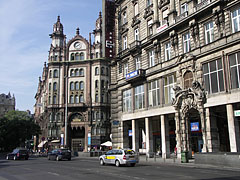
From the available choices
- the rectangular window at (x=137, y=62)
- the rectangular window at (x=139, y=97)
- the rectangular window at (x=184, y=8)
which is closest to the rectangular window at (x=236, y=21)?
the rectangular window at (x=184, y=8)

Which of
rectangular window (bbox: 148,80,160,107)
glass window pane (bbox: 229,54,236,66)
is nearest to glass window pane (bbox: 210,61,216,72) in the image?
glass window pane (bbox: 229,54,236,66)

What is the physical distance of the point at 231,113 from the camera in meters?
22.9

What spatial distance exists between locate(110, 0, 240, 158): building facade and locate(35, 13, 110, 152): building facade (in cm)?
2385

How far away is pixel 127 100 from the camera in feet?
125

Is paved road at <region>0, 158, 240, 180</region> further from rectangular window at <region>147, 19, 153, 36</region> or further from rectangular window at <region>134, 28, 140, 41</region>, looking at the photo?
rectangular window at <region>134, 28, 140, 41</region>

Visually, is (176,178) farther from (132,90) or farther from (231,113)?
(132,90)

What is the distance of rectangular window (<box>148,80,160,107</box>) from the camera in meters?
32.3

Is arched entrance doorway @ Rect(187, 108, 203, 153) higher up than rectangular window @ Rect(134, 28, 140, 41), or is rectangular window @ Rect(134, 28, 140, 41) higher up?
rectangular window @ Rect(134, 28, 140, 41)

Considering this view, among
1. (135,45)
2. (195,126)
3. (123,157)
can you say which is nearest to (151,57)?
(135,45)

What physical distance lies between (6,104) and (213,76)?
5945 inches

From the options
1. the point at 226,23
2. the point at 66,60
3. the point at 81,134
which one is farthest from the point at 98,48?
the point at 226,23

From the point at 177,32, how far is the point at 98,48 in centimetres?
4085

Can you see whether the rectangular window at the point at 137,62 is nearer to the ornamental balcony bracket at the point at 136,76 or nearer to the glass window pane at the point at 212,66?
the ornamental balcony bracket at the point at 136,76

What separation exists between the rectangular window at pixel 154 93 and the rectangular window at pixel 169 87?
137 centimetres
